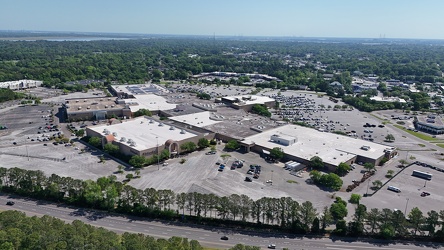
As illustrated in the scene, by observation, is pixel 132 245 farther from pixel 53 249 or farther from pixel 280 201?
pixel 280 201

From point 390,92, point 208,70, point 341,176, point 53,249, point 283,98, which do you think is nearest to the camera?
point 53,249

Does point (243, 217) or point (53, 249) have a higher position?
point (53, 249)

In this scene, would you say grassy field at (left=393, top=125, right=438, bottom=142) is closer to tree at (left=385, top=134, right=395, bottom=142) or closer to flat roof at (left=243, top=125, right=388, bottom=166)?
tree at (left=385, top=134, right=395, bottom=142)

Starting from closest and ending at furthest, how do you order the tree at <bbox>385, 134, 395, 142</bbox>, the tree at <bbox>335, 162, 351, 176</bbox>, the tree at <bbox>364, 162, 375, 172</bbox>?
the tree at <bbox>335, 162, 351, 176</bbox> < the tree at <bbox>364, 162, 375, 172</bbox> < the tree at <bbox>385, 134, 395, 142</bbox>

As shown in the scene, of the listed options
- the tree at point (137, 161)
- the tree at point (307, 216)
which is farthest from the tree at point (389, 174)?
the tree at point (137, 161)

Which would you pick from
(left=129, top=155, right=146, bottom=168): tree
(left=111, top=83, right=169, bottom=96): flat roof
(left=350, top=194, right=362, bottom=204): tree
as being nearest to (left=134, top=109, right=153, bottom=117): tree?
(left=111, top=83, right=169, bottom=96): flat roof

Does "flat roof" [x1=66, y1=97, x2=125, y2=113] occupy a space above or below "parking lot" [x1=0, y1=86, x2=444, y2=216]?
above

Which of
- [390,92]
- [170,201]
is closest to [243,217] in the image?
[170,201]
